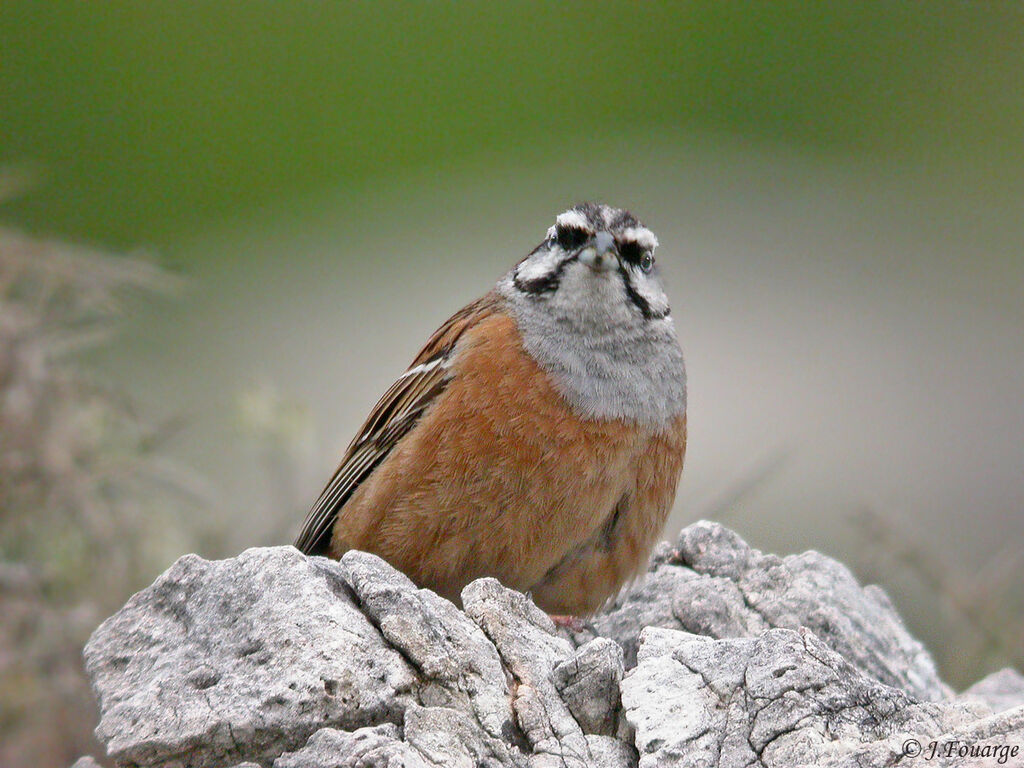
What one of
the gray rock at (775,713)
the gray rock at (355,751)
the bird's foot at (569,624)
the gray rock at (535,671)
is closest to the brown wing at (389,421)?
the bird's foot at (569,624)

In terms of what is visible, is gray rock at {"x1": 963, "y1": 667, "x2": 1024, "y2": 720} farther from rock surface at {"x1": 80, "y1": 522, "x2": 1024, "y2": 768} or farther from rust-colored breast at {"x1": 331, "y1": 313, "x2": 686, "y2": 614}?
rust-colored breast at {"x1": 331, "y1": 313, "x2": 686, "y2": 614}

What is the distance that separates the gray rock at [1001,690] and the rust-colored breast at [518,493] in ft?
4.47

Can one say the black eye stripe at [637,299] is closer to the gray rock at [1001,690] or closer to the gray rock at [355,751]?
the gray rock at [1001,690]

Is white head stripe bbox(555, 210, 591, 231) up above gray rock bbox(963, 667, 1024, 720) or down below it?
above

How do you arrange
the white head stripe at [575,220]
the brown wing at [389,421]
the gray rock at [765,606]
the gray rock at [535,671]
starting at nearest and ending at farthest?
the gray rock at [535,671], the gray rock at [765,606], the brown wing at [389,421], the white head stripe at [575,220]

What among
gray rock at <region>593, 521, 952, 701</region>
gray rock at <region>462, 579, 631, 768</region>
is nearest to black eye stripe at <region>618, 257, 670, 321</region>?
gray rock at <region>593, 521, 952, 701</region>

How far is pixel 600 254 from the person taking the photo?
235 inches

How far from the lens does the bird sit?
5457 mm

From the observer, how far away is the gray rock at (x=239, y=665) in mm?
3832

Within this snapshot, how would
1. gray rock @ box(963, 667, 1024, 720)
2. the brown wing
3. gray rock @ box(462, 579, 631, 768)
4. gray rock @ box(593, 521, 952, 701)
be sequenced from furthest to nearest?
the brown wing
gray rock @ box(963, 667, 1024, 720)
gray rock @ box(593, 521, 952, 701)
gray rock @ box(462, 579, 631, 768)

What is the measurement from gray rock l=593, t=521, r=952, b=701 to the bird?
0.73 ft

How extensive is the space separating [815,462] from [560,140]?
736 centimetres

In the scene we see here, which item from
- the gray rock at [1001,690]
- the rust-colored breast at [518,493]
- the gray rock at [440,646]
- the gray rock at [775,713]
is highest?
the rust-colored breast at [518,493]

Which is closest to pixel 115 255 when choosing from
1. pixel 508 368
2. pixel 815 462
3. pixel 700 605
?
pixel 508 368
